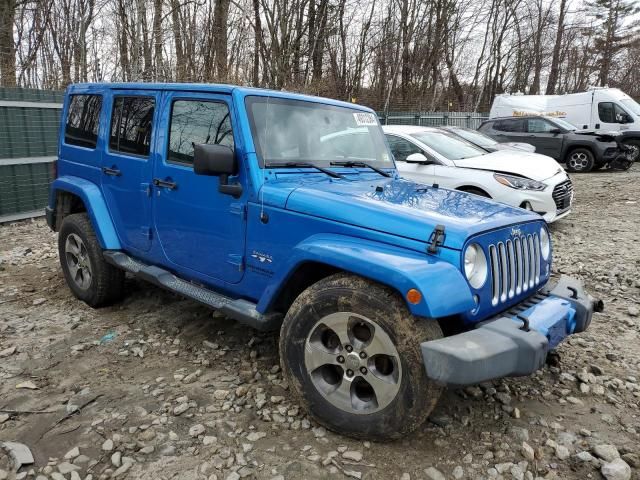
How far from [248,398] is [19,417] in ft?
4.30

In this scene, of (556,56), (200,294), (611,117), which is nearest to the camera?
(200,294)

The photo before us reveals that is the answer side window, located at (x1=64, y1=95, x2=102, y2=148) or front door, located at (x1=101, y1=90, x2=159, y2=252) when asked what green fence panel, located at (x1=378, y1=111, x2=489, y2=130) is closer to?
side window, located at (x1=64, y1=95, x2=102, y2=148)

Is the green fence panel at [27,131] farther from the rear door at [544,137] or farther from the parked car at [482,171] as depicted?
the rear door at [544,137]

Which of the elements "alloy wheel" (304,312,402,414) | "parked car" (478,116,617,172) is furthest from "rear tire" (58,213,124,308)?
"parked car" (478,116,617,172)

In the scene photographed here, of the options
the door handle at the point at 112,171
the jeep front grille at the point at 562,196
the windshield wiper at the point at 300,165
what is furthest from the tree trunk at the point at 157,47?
the windshield wiper at the point at 300,165

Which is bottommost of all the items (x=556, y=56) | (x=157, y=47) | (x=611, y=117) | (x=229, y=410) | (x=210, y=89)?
(x=229, y=410)

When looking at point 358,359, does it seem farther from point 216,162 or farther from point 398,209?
point 216,162

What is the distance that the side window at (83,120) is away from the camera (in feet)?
14.1

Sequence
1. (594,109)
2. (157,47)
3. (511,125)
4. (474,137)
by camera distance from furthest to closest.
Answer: (594,109) < (511,125) < (157,47) < (474,137)

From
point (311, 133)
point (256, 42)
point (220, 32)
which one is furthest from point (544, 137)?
point (311, 133)

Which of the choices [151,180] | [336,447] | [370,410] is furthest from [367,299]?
[151,180]

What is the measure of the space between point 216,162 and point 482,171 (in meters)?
5.05

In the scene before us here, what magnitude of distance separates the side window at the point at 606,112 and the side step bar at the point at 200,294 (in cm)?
1668

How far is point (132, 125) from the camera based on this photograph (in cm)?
394
